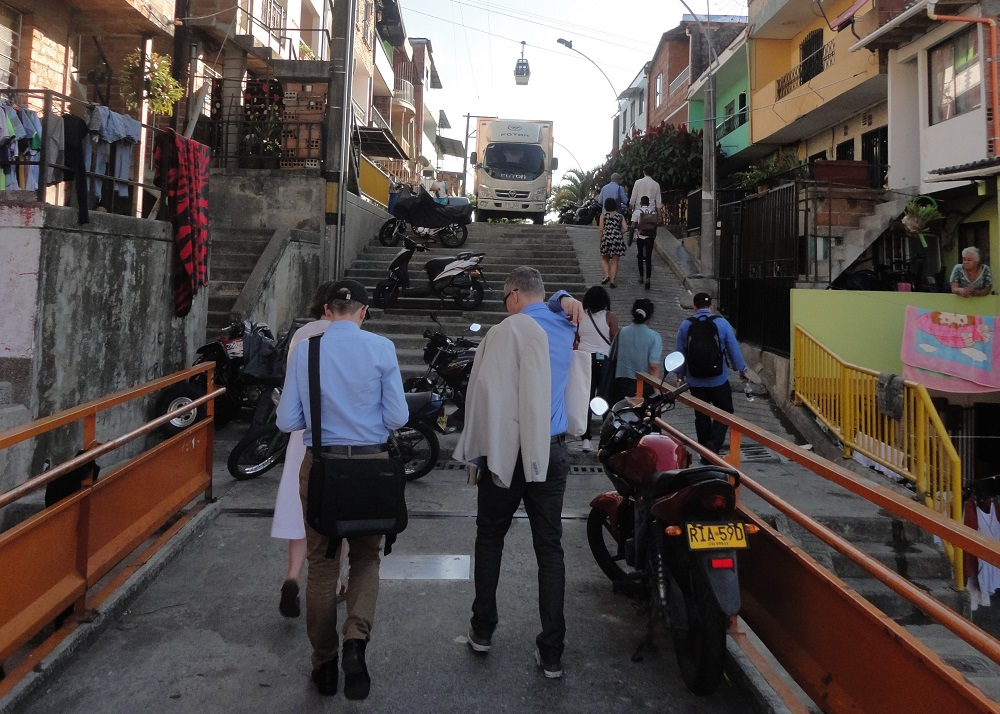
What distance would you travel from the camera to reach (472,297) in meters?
12.2

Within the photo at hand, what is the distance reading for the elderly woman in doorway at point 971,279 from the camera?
9992 millimetres

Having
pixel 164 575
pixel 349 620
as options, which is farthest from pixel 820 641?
pixel 164 575

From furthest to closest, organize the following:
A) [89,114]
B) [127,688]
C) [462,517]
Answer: [89,114] → [462,517] → [127,688]

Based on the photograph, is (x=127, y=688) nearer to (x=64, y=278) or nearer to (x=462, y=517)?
(x=462, y=517)

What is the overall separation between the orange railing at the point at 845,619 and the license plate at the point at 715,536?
0.72 feet

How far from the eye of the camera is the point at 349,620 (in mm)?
3301

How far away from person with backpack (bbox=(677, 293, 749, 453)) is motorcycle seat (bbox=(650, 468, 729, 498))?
12.0 feet

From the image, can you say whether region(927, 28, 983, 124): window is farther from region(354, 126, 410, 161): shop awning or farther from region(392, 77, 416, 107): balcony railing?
region(392, 77, 416, 107): balcony railing

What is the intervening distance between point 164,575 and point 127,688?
1363mm

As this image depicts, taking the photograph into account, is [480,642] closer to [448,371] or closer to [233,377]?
[448,371]

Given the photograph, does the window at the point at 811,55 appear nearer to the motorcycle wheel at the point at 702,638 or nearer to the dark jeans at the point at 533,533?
the dark jeans at the point at 533,533

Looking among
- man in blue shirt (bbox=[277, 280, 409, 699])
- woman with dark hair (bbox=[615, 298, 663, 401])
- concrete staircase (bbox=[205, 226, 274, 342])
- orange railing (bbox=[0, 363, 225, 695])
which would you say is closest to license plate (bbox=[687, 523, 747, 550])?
man in blue shirt (bbox=[277, 280, 409, 699])

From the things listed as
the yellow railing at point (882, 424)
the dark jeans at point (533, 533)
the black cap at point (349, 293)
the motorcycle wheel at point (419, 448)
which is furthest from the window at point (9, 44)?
the yellow railing at point (882, 424)

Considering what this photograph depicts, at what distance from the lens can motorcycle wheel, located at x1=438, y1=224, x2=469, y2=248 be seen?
50.7 ft
